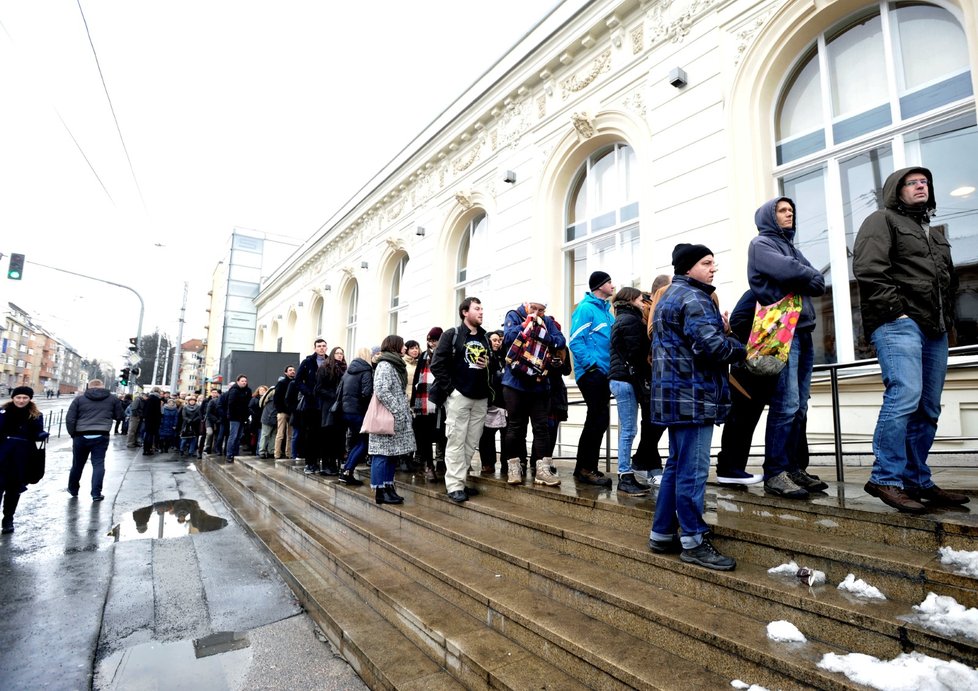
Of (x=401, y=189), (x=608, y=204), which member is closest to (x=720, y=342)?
(x=608, y=204)

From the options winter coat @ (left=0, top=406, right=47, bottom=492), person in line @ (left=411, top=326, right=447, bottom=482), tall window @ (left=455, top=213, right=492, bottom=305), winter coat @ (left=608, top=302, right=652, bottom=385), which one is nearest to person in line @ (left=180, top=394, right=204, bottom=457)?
tall window @ (left=455, top=213, right=492, bottom=305)

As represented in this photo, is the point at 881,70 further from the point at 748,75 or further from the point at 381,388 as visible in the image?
the point at 381,388

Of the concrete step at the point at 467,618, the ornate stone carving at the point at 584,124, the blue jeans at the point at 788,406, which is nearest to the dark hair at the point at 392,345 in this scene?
the concrete step at the point at 467,618

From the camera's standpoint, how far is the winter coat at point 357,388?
6.47 metres

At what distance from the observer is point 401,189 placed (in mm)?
→ 15406

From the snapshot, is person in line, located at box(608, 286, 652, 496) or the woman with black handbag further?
the woman with black handbag

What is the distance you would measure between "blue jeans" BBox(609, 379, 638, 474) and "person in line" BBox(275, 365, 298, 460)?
6.49 m

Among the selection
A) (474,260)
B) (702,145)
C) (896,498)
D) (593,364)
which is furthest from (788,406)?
(474,260)

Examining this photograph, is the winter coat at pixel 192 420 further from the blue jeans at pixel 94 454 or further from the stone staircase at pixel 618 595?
the stone staircase at pixel 618 595

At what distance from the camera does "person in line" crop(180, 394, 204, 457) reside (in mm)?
15086

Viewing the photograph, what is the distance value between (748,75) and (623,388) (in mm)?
5370

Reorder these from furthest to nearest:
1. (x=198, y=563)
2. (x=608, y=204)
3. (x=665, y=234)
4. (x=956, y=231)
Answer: (x=608, y=204) < (x=665, y=234) < (x=956, y=231) < (x=198, y=563)

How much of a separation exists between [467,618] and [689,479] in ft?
5.16

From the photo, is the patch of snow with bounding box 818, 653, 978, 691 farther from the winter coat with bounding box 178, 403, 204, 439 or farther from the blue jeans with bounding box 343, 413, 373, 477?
the winter coat with bounding box 178, 403, 204, 439
